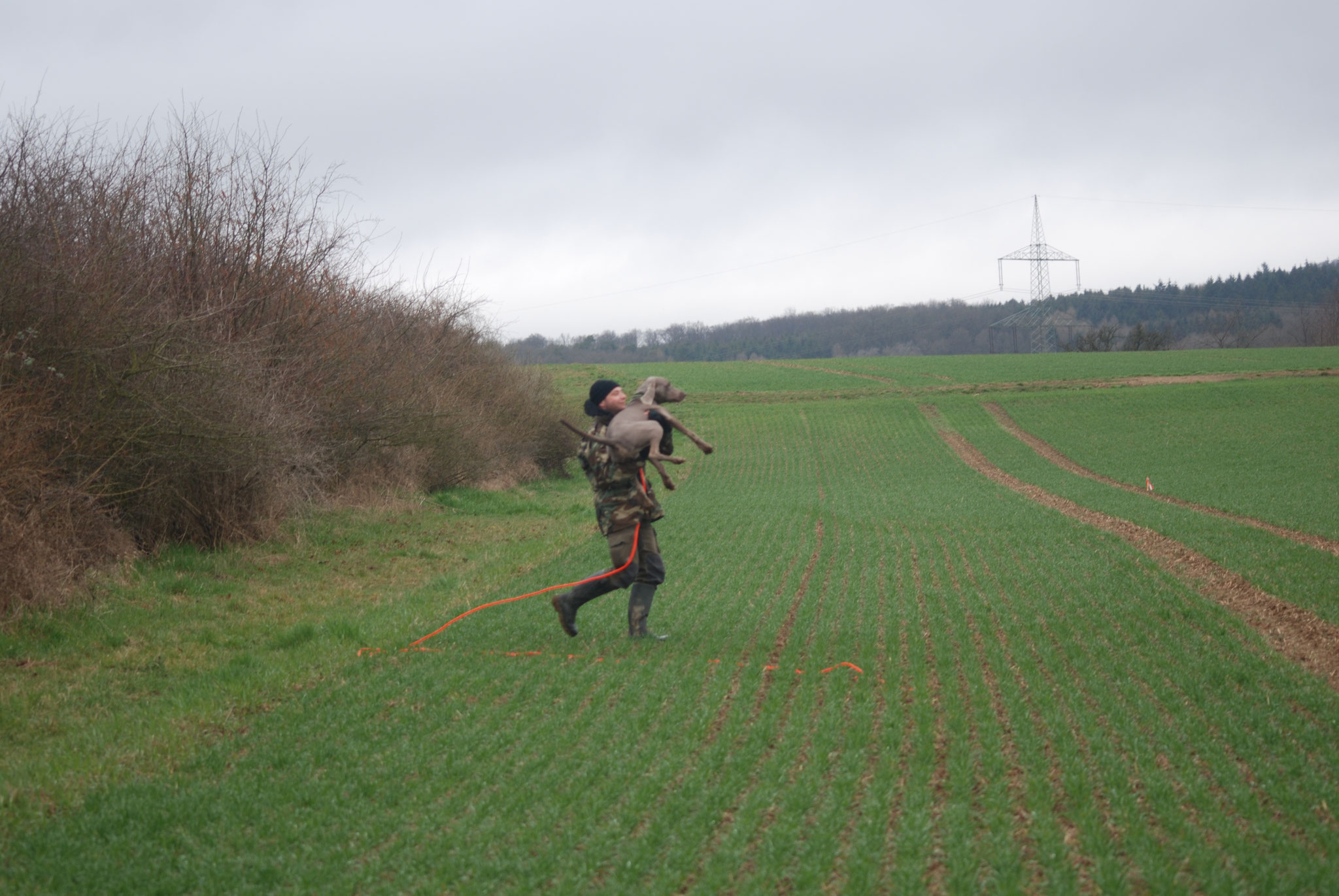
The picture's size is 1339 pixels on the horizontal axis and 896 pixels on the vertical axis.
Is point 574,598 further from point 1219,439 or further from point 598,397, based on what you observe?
point 1219,439

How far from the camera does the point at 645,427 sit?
26.6ft

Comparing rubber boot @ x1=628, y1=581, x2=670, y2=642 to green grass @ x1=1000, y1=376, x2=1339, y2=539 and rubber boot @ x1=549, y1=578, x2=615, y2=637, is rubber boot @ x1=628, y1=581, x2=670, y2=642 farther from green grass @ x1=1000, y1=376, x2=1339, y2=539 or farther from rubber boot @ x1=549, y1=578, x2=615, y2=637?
green grass @ x1=1000, y1=376, x2=1339, y2=539

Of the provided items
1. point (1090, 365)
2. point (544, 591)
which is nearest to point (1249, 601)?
point (544, 591)

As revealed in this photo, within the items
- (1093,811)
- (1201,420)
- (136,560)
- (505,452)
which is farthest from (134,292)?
(1201,420)

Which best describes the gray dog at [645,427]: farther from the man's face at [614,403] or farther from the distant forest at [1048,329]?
the distant forest at [1048,329]

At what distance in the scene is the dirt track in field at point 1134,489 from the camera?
16.7 metres

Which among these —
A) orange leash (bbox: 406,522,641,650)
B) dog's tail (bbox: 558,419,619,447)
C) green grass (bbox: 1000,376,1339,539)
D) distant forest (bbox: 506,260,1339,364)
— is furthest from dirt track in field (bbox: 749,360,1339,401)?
dog's tail (bbox: 558,419,619,447)

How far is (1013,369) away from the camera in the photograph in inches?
2554

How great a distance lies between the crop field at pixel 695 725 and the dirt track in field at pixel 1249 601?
70 millimetres

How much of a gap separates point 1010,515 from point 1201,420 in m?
27.1

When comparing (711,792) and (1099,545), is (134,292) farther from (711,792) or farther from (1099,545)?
(1099,545)

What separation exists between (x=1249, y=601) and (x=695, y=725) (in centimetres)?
807

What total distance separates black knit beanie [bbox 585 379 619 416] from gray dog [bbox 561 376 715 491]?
0.55 ft

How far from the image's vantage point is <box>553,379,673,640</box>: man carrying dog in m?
8.30
